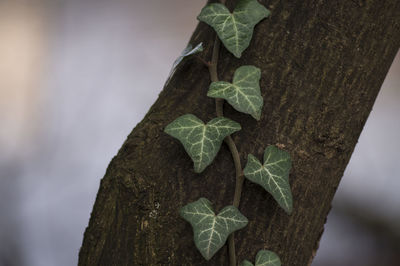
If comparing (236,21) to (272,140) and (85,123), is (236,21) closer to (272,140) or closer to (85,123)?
(272,140)

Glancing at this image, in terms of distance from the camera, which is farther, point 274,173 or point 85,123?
point 85,123

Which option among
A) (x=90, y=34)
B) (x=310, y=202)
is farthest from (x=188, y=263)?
(x=90, y=34)

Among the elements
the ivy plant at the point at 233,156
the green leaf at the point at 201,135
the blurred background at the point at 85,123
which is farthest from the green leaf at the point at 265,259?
the blurred background at the point at 85,123

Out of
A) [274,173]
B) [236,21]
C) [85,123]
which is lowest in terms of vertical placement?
[85,123]

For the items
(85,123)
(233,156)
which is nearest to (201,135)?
(233,156)

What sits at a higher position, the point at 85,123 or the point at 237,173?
the point at 237,173

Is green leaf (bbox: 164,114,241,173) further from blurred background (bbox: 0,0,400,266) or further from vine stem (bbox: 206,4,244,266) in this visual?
blurred background (bbox: 0,0,400,266)
